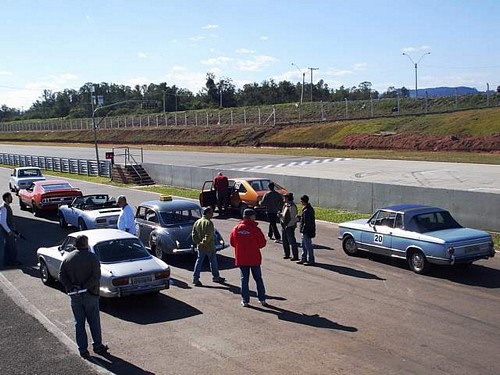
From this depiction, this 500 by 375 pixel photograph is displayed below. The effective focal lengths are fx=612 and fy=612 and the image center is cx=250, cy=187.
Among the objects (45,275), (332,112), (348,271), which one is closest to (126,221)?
(45,275)

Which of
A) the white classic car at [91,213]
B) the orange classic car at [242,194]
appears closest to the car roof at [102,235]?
the white classic car at [91,213]

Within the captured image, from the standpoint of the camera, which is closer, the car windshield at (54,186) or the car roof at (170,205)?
the car roof at (170,205)

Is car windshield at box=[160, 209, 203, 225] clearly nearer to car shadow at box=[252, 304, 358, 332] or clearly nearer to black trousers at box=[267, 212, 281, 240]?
black trousers at box=[267, 212, 281, 240]

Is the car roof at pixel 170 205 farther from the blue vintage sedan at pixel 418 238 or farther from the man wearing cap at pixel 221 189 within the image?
the man wearing cap at pixel 221 189

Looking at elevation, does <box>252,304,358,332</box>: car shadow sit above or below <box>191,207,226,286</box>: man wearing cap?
below

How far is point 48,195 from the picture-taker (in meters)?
23.7

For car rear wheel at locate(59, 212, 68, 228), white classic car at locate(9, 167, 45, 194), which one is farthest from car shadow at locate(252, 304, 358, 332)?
white classic car at locate(9, 167, 45, 194)

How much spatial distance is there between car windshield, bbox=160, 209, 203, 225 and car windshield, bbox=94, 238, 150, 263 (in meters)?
3.39

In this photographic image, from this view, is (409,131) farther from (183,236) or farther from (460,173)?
(183,236)

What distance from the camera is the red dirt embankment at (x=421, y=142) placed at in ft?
146

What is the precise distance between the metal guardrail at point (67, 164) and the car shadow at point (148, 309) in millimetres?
30669

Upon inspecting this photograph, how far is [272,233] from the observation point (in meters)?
18.0

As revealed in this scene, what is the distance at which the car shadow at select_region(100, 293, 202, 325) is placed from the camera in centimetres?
→ 1050

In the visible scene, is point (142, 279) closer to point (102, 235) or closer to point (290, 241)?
point (102, 235)
